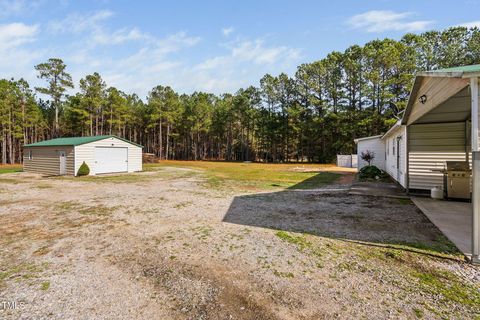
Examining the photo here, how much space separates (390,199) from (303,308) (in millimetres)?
6639

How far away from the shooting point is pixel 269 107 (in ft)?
133

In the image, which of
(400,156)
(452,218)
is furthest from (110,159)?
(452,218)

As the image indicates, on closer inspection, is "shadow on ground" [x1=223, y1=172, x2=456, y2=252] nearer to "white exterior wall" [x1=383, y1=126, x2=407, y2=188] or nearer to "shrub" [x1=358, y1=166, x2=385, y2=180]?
"white exterior wall" [x1=383, y1=126, x2=407, y2=188]

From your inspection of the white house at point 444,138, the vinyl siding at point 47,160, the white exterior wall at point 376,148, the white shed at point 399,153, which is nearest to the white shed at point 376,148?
the white exterior wall at point 376,148

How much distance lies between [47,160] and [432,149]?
22355 millimetres

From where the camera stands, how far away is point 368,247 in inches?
150

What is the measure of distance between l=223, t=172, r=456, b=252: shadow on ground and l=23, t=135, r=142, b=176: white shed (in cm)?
1310

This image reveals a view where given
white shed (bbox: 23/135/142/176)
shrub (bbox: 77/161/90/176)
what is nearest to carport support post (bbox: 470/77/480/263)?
shrub (bbox: 77/161/90/176)

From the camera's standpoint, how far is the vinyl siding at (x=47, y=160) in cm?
1600

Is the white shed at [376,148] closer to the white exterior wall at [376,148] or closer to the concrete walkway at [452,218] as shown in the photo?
the white exterior wall at [376,148]

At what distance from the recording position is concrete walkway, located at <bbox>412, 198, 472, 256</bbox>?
13.0 feet

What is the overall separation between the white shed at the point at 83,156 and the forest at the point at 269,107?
17.9 meters

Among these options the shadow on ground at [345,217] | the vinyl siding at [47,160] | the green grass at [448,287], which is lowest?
the green grass at [448,287]

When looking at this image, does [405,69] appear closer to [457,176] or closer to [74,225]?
[457,176]
